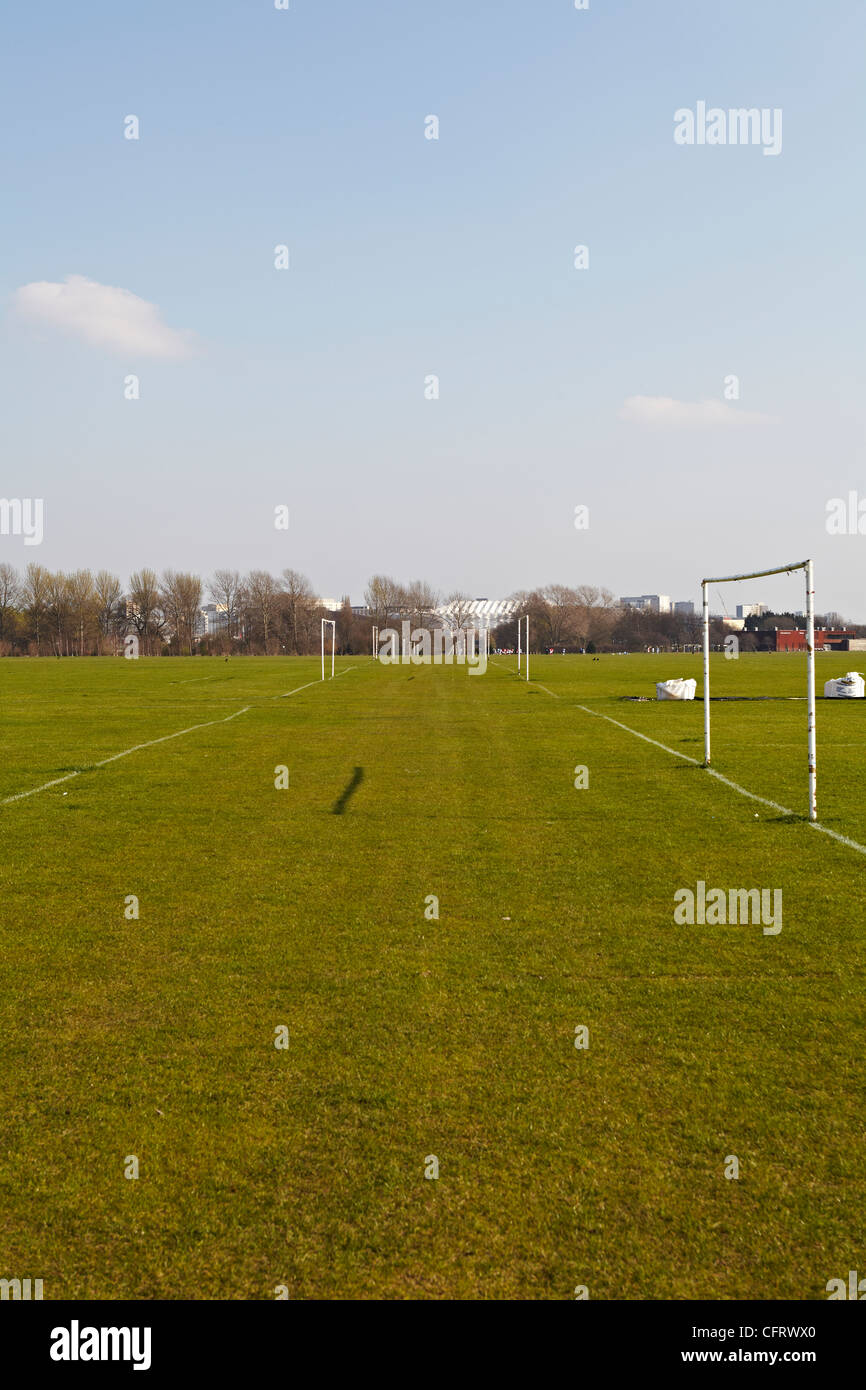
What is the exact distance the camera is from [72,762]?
62.3 ft

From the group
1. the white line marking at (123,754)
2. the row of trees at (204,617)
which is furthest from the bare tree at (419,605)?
the white line marking at (123,754)

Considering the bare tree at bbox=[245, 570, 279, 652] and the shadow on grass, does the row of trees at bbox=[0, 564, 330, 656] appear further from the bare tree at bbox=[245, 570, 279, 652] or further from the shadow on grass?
the shadow on grass

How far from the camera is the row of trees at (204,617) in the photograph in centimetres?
14562

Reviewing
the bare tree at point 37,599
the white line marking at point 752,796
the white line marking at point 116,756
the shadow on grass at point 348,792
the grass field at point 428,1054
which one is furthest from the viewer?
the bare tree at point 37,599

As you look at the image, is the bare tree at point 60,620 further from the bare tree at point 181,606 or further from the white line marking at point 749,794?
the white line marking at point 749,794

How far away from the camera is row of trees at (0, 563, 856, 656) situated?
145625 mm

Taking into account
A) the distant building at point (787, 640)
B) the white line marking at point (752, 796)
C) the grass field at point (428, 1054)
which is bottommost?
the grass field at point (428, 1054)

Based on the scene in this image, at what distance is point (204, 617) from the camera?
160 metres

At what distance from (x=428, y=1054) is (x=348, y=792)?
9636mm

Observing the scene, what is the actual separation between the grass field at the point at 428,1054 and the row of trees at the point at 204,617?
130m

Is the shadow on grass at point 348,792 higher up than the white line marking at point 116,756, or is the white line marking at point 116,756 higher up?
the white line marking at point 116,756

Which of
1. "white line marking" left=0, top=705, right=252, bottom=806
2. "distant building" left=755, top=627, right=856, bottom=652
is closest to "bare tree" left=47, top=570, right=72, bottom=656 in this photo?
"distant building" left=755, top=627, right=856, bottom=652

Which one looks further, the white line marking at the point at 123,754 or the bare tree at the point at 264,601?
the bare tree at the point at 264,601

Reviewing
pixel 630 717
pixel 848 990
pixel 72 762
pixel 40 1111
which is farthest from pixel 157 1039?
pixel 630 717
